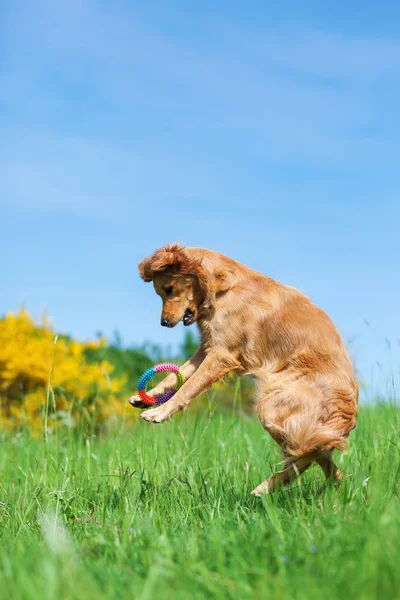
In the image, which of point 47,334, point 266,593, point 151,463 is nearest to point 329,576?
point 266,593

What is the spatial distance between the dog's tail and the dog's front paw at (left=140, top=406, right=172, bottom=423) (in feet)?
2.38

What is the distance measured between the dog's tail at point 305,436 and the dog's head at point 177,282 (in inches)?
42.9

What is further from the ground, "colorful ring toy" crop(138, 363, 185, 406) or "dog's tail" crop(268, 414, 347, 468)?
"colorful ring toy" crop(138, 363, 185, 406)

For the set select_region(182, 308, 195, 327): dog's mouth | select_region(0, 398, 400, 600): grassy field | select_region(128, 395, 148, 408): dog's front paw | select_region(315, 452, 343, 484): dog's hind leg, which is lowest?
select_region(0, 398, 400, 600): grassy field

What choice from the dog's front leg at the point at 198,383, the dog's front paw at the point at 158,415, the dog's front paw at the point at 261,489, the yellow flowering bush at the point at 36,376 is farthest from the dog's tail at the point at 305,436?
the yellow flowering bush at the point at 36,376

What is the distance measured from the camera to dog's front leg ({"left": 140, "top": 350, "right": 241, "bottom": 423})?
4801 millimetres

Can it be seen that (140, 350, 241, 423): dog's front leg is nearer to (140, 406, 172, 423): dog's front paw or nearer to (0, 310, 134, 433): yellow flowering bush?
(140, 406, 172, 423): dog's front paw

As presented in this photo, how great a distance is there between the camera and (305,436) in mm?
4648

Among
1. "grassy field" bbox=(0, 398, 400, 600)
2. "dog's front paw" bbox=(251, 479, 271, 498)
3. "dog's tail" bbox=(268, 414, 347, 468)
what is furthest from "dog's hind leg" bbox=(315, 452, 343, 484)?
"dog's front paw" bbox=(251, 479, 271, 498)

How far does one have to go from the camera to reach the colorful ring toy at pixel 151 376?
201 inches

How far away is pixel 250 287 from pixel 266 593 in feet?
9.61

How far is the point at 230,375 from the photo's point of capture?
17.4 feet

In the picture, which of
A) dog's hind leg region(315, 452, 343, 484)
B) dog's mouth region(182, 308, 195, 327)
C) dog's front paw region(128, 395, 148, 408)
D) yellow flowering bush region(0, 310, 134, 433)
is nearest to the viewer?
dog's hind leg region(315, 452, 343, 484)

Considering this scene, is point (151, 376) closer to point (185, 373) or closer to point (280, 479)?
point (185, 373)
